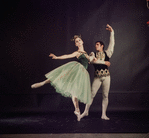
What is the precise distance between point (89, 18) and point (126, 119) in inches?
74.7

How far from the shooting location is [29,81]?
279cm

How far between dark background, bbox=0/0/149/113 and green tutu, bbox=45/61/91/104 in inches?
18.9

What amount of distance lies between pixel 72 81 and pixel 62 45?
0.85m

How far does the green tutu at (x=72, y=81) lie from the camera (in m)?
2.18

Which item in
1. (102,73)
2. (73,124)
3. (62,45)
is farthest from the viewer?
(62,45)

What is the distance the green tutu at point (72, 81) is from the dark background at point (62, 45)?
0.48m

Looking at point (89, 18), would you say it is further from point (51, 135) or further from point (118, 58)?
point (51, 135)

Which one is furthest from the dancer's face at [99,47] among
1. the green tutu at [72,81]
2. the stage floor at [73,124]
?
the stage floor at [73,124]

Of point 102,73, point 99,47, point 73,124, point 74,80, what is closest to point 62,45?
point 99,47

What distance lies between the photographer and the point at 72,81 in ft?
7.35

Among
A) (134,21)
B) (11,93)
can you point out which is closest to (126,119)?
(134,21)

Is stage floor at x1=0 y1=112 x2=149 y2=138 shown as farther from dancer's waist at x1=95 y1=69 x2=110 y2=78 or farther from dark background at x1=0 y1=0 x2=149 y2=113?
dancer's waist at x1=95 y1=69 x2=110 y2=78

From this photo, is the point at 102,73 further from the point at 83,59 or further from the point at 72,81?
the point at 72,81

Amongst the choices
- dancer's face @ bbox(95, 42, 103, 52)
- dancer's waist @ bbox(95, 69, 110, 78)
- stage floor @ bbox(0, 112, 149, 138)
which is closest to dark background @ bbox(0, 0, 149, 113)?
stage floor @ bbox(0, 112, 149, 138)
